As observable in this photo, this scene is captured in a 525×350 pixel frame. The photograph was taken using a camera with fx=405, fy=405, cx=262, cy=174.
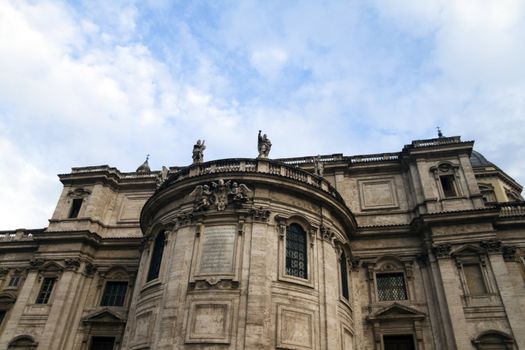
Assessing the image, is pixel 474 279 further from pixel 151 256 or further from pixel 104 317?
pixel 104 317

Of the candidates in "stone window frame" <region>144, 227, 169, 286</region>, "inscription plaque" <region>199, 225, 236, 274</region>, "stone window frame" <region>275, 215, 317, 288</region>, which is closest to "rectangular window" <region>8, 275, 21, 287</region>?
"stone window frame" <region>144, 227, 169, 286</region>

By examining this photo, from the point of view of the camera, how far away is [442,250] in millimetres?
20578

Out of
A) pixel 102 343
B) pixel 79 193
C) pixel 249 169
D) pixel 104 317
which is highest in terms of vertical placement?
pixel 79 193

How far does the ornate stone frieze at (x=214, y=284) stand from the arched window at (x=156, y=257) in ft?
10.1

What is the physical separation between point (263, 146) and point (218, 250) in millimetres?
6023

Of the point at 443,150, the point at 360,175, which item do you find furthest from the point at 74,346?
the point at 443,150

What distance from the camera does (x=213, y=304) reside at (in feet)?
52.0

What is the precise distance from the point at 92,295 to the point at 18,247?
7.38 meters

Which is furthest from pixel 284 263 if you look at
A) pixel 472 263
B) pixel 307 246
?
pixel 472 263

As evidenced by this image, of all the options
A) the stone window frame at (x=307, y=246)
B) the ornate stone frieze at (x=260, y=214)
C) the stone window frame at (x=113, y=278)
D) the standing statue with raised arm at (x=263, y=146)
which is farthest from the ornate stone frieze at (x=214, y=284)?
the stone window frame at (x=113, y=278)

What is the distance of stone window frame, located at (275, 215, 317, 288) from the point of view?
1694 cm

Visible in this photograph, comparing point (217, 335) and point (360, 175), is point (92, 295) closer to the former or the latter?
point (217, 335)

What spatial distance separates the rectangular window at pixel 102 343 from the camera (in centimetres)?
2220

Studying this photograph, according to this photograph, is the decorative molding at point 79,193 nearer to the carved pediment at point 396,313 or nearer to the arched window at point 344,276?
the arched window at point 344,276
